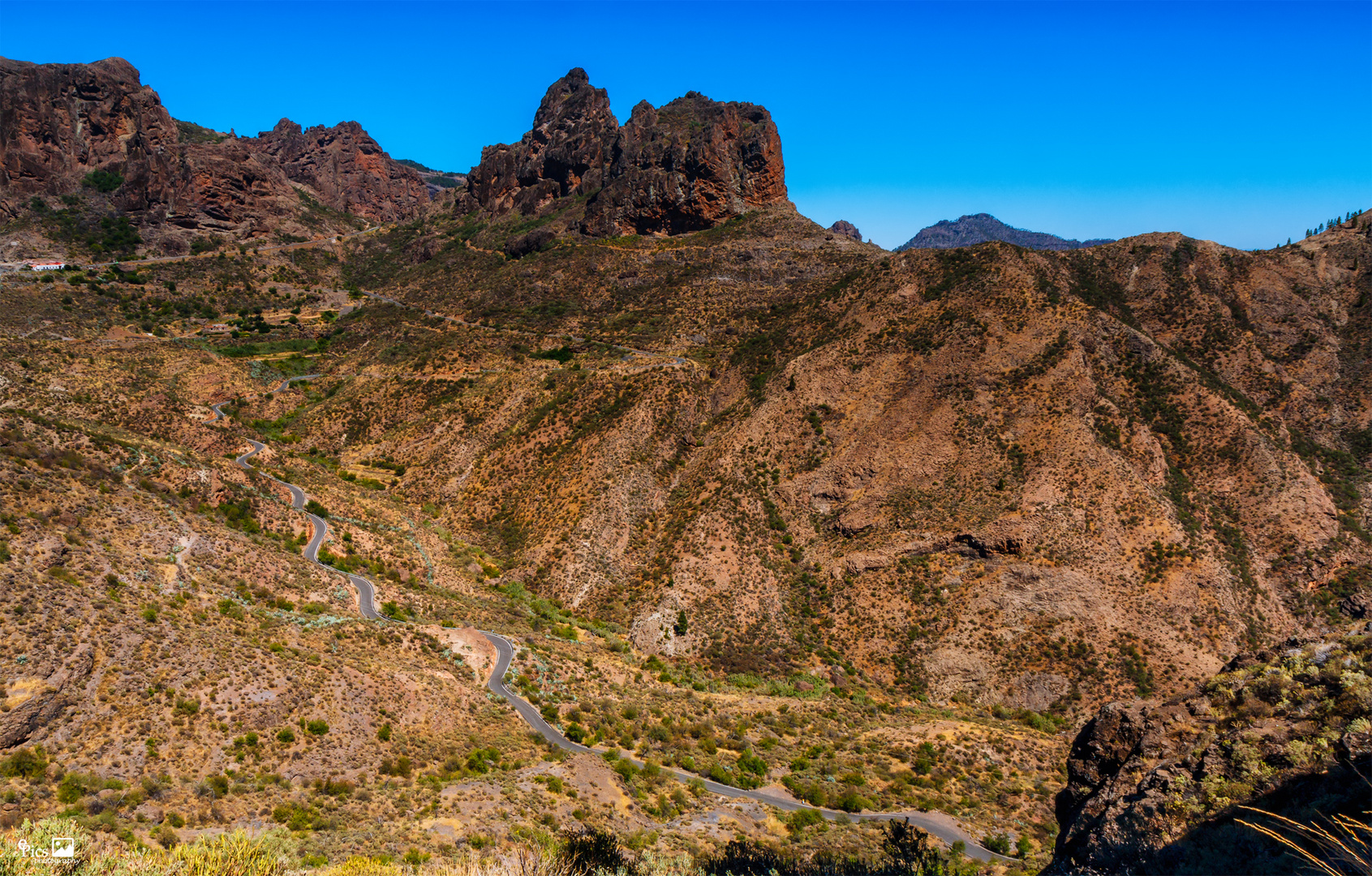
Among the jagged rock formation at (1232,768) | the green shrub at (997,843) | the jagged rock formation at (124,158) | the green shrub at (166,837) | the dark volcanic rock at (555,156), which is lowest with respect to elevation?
the green shrub at (997,843)

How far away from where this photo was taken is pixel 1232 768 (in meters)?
12.0

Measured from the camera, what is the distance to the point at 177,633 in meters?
29.2

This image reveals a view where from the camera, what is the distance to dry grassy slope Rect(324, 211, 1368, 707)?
44844 millimetres

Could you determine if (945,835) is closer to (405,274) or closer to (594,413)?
(594,413)

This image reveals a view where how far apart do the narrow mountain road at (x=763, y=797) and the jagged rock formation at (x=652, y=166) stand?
83.4m

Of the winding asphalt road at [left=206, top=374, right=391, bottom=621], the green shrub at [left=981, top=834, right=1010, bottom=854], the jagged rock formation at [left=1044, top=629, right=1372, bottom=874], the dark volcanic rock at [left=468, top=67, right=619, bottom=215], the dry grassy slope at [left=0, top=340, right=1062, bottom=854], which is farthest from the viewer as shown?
the dark volcanic rock at [left=468, top=67, right=619, bottom=215]

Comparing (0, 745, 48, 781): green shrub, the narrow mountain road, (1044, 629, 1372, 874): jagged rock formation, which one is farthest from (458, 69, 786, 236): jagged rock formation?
(1044, 629, 1372, 874): jagged rock formation

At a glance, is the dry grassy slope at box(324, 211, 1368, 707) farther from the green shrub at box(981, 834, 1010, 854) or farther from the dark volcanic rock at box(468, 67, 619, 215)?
the dark volcanic rock at box(468, 67, 619, 215)

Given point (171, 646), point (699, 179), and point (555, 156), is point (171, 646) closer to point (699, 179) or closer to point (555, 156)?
point (699, 179)

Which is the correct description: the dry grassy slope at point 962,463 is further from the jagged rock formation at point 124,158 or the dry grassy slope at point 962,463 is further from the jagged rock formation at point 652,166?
the jagged rock formation at point 124,158

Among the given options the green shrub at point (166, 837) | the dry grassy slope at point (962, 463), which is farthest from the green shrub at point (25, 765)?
the dry grassy slope at point (962, 463)

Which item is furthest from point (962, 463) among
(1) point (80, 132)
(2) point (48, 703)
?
(1) point (80, 132)

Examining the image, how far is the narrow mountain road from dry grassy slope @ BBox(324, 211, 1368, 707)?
13.4 metres

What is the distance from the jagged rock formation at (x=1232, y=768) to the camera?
10344mm
